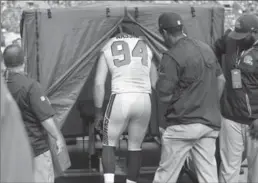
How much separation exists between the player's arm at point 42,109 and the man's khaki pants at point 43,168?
223 mm

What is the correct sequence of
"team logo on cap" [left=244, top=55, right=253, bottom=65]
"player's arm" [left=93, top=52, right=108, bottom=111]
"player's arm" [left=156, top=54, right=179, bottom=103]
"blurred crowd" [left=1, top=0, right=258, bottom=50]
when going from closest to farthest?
"player's arm" [left=156, top=54, right=179, bottom=103]
"team logo on cap" [left=244, top=55, right=253, bottom=65]
"player's arm" [left=93, top=52, right=108, bottom=111]
"blurred crowd" [left=1, top=0, right=258, bottom=50]

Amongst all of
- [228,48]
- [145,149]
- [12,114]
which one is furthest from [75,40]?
[12,114]

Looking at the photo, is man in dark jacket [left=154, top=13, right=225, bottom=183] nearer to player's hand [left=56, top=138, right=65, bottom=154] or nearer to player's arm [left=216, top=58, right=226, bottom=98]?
player's arm [left=216, top=58, right=226, bottom=98]

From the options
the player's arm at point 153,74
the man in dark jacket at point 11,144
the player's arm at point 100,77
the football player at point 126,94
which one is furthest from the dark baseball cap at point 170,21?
the man in dark jacket at point 11,144

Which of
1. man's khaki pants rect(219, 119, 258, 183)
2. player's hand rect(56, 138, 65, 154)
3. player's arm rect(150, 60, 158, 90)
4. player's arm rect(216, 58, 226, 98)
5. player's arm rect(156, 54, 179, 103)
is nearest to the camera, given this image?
player's hand rect(56, 138, 65, 154)

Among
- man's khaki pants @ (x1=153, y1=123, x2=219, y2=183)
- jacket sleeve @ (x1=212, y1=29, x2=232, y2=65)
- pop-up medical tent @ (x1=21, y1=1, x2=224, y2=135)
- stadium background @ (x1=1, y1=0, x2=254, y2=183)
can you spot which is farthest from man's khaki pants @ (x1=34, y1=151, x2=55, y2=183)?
stadium background @ (x1=1, y1=0, x2=254, y2=183)

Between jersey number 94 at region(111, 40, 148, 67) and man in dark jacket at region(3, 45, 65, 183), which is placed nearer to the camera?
man in dark jacket at region(3, 45, 65, 183)

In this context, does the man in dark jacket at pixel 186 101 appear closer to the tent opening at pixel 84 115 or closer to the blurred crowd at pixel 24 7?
the tent opening at pixel 84 115

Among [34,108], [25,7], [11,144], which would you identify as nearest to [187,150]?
[34,108]

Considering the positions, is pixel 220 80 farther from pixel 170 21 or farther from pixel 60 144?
pixel 60 144

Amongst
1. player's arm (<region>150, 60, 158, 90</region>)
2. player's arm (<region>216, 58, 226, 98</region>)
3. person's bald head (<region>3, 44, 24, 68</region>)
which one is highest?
person's bald head (<region>3, 44, 24, 68</region>)

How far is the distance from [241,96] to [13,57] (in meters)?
2.07

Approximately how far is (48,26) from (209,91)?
206 centimetres

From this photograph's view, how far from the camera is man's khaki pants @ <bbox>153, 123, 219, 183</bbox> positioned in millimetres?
5594
